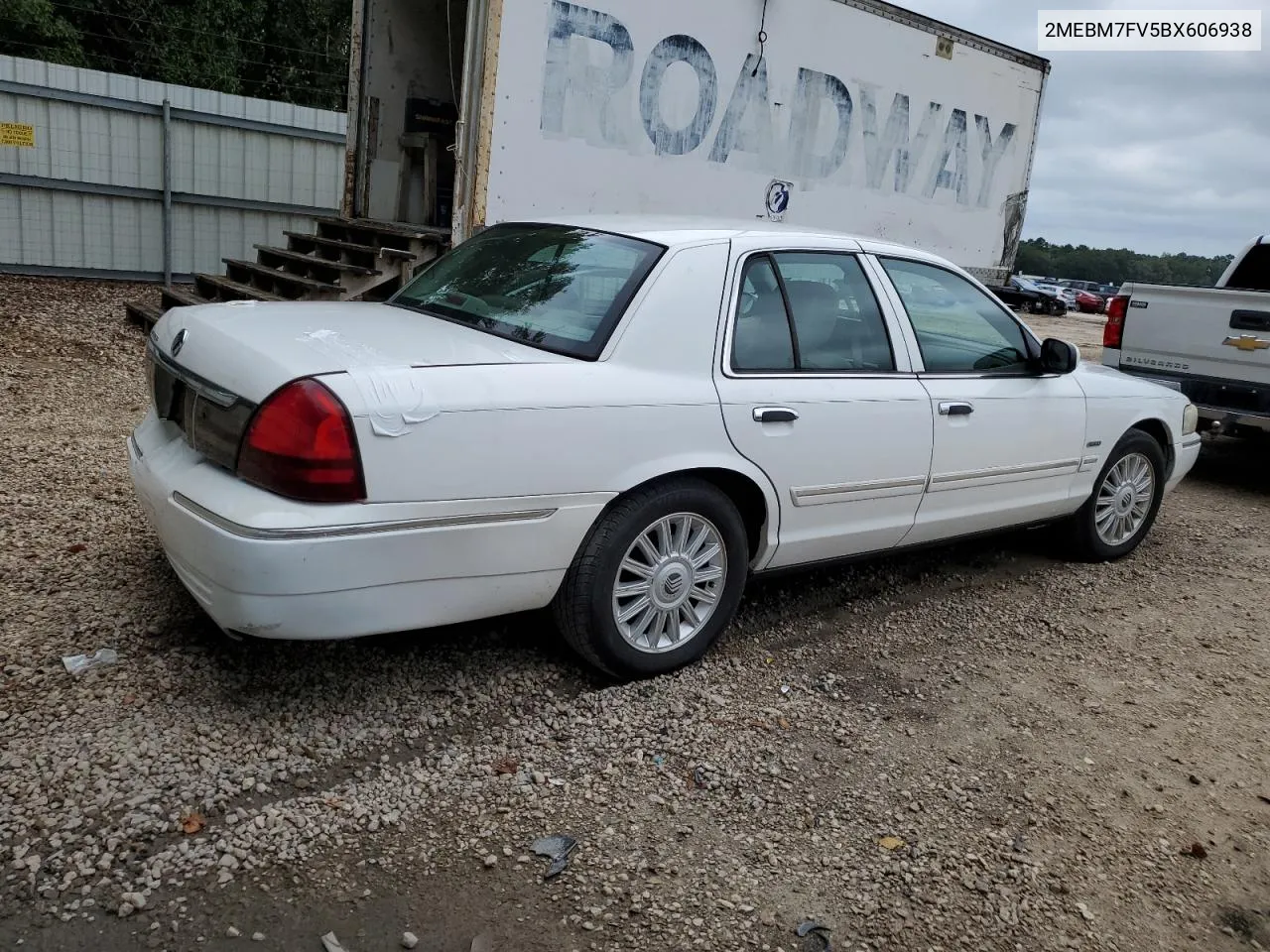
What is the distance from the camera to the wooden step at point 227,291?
852 centimetres

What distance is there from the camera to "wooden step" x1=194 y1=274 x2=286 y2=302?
852 centimetres

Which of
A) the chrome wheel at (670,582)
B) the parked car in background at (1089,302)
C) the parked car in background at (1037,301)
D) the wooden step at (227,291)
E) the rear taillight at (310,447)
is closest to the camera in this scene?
the rear taillight at (310,447)

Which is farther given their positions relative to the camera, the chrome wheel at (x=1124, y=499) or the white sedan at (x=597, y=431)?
the chrome wheel at (x=1124, y=499)

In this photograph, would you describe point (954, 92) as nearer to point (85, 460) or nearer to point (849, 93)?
point (849, 93)

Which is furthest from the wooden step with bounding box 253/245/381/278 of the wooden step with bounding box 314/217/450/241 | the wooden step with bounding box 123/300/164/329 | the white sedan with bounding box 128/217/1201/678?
the white sedan with bounding box 128/217/1201/678

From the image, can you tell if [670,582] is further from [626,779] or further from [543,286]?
[543,286]

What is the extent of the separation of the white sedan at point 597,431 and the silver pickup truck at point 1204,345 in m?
3.21

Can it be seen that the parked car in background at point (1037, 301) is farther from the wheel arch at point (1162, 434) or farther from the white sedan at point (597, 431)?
the white sedan at point (597, 431)

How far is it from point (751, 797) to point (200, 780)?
5.01ft

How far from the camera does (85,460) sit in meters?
5.64

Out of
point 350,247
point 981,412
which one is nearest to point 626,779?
point 981,412

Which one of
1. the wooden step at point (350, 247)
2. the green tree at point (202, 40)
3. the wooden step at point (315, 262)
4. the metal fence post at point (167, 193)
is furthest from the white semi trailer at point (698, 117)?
the green tree at point (202, 40)

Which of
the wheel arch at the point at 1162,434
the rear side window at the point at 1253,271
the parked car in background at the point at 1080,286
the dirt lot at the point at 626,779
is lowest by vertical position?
the dirt lot at the point at 626,779

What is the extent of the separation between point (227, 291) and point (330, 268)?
1.30m
